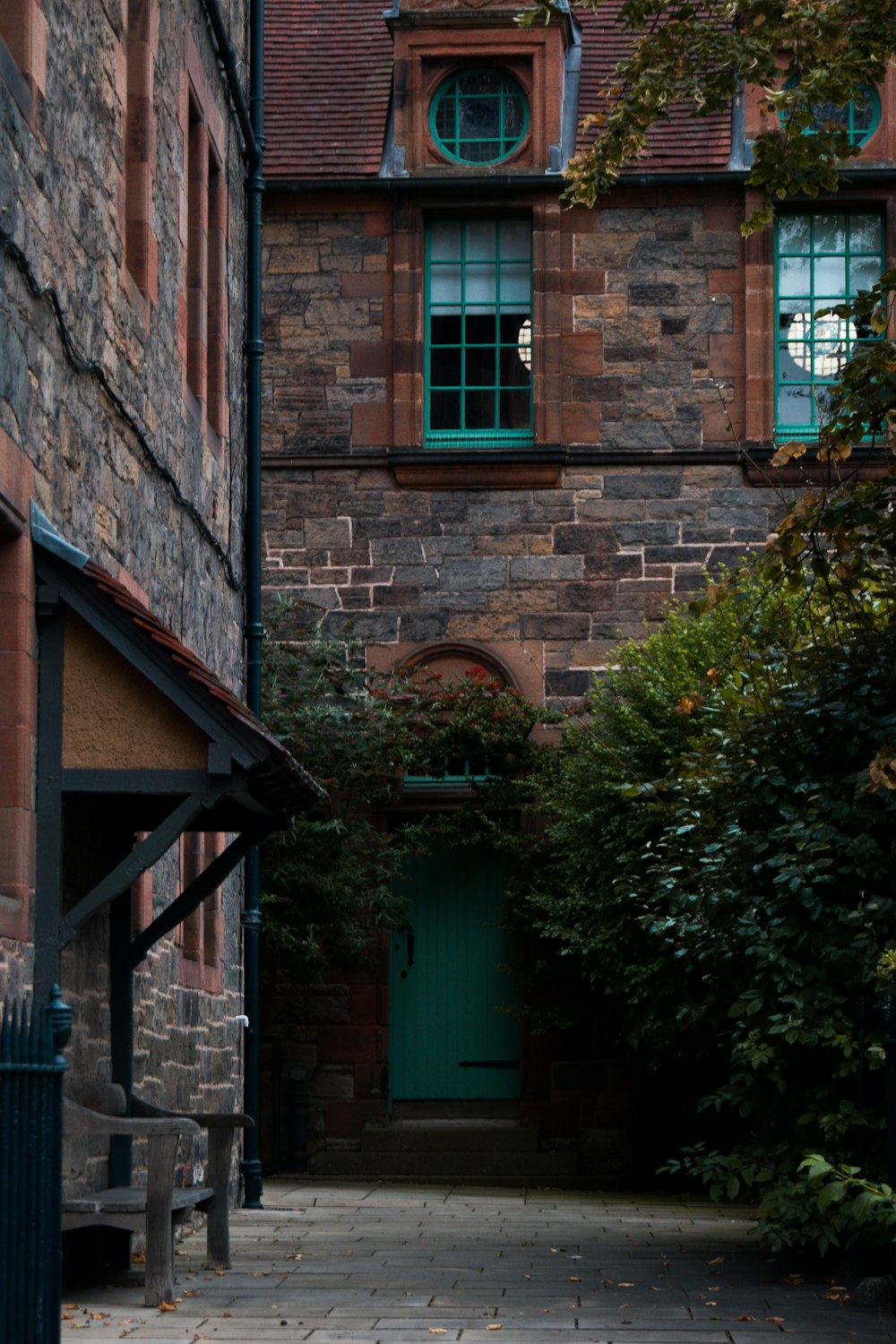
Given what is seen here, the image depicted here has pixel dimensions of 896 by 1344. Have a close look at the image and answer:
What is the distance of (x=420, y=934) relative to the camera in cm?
1928

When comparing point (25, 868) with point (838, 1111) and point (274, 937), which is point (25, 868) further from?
point (274, 937)

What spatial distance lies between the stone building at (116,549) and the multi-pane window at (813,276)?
7109 mm

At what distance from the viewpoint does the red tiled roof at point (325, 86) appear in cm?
1936

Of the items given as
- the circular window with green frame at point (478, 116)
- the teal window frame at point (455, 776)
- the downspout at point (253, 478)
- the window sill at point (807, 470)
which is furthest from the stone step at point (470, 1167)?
the circular window with green frame at point (478, 116)

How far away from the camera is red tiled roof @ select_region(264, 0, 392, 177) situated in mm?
19359

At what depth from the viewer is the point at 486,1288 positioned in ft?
29.2

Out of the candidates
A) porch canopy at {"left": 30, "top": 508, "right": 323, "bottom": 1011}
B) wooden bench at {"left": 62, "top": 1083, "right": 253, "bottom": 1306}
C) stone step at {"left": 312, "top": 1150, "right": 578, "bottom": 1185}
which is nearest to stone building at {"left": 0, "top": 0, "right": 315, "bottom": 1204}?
porch canopy at {"left": 30, "top": 508, "right": 323, "bottom": 1011}

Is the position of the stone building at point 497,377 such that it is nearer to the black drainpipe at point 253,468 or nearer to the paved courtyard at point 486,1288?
the black drainpipe at point 253,468

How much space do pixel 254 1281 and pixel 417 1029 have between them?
10.0 metres

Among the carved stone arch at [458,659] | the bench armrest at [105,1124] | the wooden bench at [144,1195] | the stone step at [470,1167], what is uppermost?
the carved stone arch at [458,659]

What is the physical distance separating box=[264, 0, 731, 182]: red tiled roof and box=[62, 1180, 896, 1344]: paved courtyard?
9824 millimetres

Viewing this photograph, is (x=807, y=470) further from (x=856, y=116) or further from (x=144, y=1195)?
(x=144, y=1195)

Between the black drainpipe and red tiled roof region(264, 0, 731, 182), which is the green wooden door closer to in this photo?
the black drainpipe

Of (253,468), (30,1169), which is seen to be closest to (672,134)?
(253,468)
